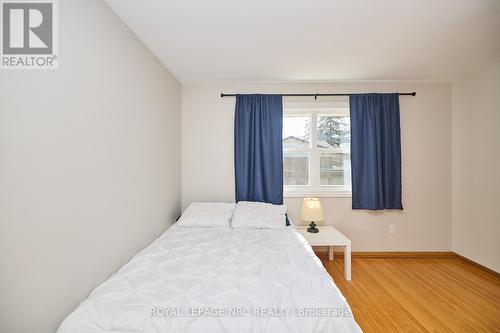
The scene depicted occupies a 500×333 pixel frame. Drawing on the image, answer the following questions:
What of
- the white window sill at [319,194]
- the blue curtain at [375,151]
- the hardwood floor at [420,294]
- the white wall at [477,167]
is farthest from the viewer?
the white window sill at [319,194]

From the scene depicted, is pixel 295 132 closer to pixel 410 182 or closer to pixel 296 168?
pixel 296 168

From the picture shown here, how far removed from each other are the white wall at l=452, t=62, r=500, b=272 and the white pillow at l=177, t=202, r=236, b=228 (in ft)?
10.1

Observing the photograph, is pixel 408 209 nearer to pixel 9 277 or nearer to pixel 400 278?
pixel 400 278

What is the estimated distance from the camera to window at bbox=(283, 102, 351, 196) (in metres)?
3.16

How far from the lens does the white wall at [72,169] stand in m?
0.93

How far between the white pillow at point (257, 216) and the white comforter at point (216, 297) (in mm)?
649

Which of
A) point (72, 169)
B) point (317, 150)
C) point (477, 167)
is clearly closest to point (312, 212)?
point (317, 150)

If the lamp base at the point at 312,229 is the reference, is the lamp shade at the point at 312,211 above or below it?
above

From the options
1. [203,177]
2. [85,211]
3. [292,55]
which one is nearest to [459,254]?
[292,55]

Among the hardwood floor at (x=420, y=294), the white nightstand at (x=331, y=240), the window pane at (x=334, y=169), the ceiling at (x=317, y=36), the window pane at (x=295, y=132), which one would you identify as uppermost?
the ceiling at (x=317, y=36)

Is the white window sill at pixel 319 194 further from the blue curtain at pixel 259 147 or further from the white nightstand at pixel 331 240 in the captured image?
the white nightstand at pixel 331 240

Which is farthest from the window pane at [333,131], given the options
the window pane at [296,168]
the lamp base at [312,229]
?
the lamp base at [312,229]

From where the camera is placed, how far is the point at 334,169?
10.4 ft

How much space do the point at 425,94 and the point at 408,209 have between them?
5.35ft
